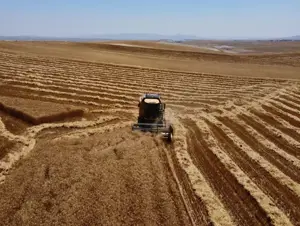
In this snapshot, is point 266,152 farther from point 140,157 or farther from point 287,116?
point 287,116

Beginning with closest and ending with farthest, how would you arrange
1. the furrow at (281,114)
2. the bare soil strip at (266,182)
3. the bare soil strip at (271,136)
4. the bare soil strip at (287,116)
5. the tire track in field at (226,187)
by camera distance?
the tire track in field at (226,187) < the bare soil strip at (266,182) < the bare soil strip at (271,136) < the bare soil strip at (287,116) < the furrow at (281,114)

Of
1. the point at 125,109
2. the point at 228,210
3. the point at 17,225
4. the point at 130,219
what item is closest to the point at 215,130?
the point at 125,109

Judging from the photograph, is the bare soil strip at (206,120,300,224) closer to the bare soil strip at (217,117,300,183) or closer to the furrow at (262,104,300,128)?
the bare soil strip at (217,117,300,183)

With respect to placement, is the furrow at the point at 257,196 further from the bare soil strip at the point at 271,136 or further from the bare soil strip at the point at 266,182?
the bare soil strip at the point at 271,136

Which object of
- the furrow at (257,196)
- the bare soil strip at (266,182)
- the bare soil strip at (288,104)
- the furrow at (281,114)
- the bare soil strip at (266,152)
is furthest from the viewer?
the bare soil strip at (288,104)

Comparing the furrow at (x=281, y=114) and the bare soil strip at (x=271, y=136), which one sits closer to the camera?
the bare soil strip at (x=271, y=136)

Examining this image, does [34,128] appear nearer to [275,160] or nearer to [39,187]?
[39,187]

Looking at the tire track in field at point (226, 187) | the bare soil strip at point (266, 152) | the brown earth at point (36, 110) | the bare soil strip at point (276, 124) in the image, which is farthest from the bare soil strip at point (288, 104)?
the brown earth at point (36, 110)
